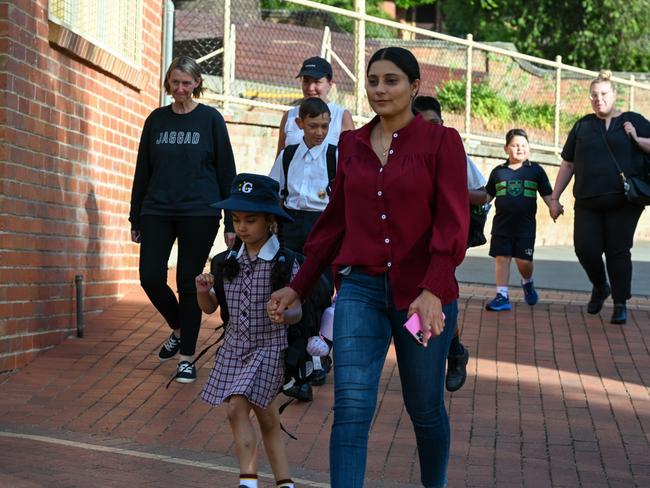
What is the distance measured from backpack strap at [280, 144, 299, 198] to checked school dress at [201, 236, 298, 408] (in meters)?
2.26

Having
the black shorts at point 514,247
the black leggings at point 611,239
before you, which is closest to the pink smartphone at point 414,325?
the black leggings at point 611,239

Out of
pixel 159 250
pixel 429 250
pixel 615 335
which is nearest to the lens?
Answer: pixel 429 250

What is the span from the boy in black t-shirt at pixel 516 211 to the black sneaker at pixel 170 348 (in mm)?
3209

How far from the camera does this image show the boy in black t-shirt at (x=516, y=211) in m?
11.1

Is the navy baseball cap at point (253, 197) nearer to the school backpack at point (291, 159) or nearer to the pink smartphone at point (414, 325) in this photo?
the pink smartphone at point (414, 325)

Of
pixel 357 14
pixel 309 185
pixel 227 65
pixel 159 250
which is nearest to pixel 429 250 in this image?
pixel 309 185

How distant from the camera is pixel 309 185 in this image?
7.88 m

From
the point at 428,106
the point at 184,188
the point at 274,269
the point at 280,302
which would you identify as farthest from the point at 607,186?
the point at 280,302

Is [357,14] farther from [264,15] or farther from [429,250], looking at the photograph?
[429,250]

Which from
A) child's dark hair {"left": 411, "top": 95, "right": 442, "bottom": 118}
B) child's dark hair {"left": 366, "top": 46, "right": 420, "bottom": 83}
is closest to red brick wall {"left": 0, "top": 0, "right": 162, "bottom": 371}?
child's dark hair {"left": 411, "top": 95, "right": 442, "bottom": 118}

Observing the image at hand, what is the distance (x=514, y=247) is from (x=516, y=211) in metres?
0.30

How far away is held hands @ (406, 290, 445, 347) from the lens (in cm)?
476

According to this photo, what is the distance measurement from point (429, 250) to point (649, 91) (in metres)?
19.3

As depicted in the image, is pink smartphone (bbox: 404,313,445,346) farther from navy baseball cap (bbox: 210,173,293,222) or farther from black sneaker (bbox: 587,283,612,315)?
black sneaker (bbox: 587,283,612,315)
